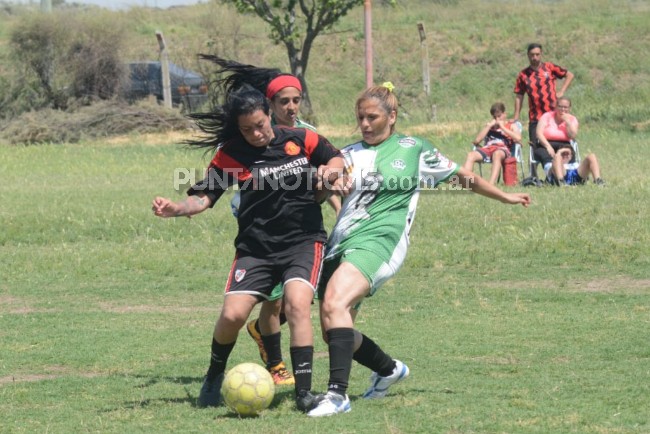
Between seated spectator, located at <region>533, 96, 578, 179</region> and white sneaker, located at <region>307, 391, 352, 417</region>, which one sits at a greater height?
seated spectator, located at <region>533, 96, 578, 179</region>

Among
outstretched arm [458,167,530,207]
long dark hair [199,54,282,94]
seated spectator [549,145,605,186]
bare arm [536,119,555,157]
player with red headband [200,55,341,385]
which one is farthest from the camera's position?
bare arm [536,119,555,157]

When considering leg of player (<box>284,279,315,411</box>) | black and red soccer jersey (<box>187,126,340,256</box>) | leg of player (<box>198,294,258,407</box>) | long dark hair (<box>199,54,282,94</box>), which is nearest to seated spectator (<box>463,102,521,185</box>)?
long dark hair (<box>199,54,282,94</box>)

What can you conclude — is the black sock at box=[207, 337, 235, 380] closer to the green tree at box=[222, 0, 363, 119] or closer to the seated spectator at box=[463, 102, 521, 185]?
the seated spectator at box=[463, 102, 521, 185]

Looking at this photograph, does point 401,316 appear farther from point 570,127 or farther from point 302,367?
point 570,127

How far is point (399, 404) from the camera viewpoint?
5.98 meters

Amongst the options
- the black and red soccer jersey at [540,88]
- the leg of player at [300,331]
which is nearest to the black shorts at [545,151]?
the black and red soccer jersey at [540,88]

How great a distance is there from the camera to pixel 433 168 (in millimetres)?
6453

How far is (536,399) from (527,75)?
1252 centimetres

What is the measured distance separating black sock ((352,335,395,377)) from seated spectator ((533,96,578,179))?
413 inches

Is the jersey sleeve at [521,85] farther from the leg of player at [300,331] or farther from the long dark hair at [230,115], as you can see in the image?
the leg of player at [300,331]

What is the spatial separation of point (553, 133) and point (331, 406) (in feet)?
38.2

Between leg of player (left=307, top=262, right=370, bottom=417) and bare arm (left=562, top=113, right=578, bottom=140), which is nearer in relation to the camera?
→ leg of player (left=307, top=262, right=370, bottom=417)

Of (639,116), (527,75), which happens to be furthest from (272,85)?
(639,116)

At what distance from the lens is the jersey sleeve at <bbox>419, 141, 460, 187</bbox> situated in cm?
643
